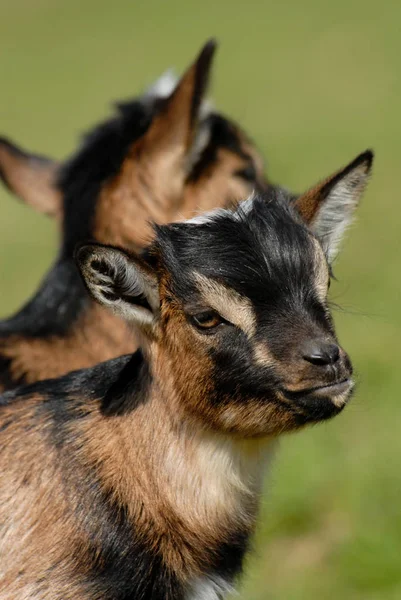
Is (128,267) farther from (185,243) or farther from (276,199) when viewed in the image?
(276,199)

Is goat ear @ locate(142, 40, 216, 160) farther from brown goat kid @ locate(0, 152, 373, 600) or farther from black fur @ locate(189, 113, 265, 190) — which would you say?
brown goat kid @ locate(0, 152, 373, 600)

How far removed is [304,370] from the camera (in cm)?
448

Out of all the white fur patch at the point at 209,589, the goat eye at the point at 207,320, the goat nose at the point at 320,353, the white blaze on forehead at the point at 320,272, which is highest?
the goat eye at the point at 207,320

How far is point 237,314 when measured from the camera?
4629 millimetres

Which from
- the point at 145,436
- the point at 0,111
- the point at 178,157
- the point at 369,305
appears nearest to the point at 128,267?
the point at 145,436

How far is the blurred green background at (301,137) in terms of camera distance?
24.2 ft

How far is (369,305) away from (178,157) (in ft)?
15.3

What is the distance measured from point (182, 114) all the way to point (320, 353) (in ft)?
9.12

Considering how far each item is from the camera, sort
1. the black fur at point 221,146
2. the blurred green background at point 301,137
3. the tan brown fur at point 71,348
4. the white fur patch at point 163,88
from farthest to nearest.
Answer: the white fur patch at point 163,88 < the blurred green background at point 301,137 < the black fur at point 221,146 < the tan brown fur at point 71,348

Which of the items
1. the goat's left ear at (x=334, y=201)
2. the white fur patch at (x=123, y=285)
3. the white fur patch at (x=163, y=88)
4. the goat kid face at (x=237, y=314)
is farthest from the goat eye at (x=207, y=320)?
the white fur patch at (x=163, y=88)

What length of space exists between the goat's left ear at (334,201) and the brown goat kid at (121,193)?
4.83 ft

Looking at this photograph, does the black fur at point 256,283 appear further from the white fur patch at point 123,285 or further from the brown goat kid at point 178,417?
the white fur patch at point 123,285

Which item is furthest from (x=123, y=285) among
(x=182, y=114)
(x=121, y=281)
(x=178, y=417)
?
(x=182, y=114)

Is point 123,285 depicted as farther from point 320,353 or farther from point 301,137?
point 301,137
